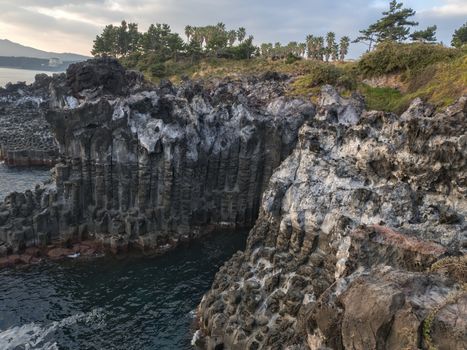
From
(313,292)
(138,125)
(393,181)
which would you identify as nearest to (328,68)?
(138,125)

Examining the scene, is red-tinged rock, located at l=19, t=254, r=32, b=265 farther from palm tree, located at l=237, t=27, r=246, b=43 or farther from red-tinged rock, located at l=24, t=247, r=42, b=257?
palm tree, located at l=237, t=27, r=246, b=43

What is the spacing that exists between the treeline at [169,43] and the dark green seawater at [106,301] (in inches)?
4935

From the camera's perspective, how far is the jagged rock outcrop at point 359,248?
1441 cm

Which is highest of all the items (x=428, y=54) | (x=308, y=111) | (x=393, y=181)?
(x=428, y=54)

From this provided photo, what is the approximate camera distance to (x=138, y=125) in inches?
1907

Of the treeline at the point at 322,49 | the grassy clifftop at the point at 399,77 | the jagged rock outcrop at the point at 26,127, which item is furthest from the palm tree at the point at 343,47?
the jagged rock outcrop at the point at 26,127

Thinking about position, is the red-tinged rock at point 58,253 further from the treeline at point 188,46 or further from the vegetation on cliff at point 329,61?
the treeline at point 188,46

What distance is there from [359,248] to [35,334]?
24.6m

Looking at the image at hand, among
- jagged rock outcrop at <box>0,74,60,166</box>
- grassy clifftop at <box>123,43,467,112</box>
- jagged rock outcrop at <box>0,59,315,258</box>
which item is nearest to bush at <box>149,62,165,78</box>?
jagged rock outcrop at <box>0,74,60,166</box>

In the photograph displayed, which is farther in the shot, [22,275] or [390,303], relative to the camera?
[22,275]

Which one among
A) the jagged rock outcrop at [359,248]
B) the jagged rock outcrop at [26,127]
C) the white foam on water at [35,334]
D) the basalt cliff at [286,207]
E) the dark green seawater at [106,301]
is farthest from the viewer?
the jagged rock outcrop at [26,127]

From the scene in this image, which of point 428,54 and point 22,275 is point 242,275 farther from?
point 428,54

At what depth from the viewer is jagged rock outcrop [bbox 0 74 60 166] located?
82688 millimetres

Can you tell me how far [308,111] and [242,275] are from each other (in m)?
31.2
